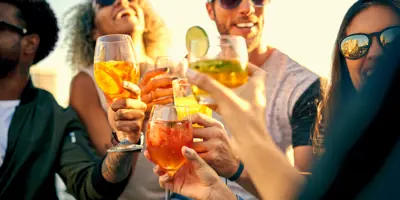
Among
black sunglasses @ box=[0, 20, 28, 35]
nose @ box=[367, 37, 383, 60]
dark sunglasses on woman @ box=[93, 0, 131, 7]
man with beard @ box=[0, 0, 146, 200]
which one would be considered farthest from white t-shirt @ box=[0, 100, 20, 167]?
nose @ box=[367, 37, 383, 60]

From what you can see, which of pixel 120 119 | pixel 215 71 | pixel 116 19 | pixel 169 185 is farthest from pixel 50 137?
pixel 215 71

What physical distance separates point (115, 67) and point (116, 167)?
62 cm

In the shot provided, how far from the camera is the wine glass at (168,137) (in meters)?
1.75

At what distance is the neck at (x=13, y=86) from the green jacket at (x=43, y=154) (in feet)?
0.30

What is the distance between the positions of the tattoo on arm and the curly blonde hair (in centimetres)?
109

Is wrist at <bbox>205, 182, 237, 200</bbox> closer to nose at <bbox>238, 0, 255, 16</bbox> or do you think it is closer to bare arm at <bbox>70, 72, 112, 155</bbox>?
bare arm at <bbox>70, 72, 112, 155</bbox>

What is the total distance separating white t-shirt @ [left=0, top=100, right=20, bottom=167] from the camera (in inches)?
Result: 128

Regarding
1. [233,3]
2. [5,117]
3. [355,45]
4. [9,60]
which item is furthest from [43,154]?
[355,45]

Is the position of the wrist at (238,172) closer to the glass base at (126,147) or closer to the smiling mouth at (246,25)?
the glass base at (126,147)

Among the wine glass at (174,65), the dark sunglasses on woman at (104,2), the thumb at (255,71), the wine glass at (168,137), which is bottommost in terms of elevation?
the wine glass at (168,137)

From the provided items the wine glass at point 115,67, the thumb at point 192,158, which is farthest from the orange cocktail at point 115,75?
the thumb at point 192,158

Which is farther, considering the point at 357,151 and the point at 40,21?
the point at 40,21

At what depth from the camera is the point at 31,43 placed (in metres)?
3.56

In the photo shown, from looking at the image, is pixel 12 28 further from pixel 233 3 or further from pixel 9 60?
pixel 233 3
